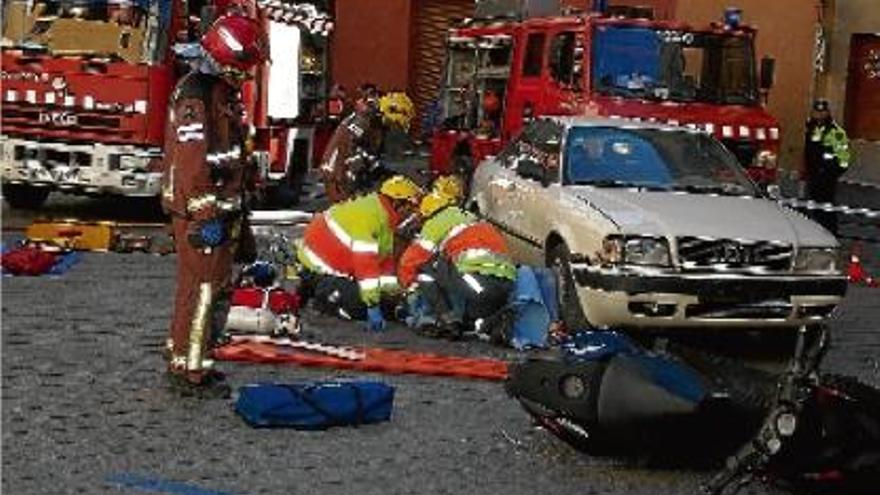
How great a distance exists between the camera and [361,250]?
32.2 ft

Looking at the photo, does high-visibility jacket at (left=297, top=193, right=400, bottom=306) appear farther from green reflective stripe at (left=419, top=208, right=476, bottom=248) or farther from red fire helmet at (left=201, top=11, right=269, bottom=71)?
red fire helmet at (left=201, top=11, right=269, bottom=71)

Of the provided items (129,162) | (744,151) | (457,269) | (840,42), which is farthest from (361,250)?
(840,42)

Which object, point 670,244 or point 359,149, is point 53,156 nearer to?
point 359,149

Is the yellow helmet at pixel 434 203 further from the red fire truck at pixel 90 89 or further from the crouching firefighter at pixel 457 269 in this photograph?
the red fire truck at pixel 90 89

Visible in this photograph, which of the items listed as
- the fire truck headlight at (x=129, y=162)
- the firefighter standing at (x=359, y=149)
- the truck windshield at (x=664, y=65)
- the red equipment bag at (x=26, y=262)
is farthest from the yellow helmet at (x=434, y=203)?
the fire truck headlight at (x=129, y=162)

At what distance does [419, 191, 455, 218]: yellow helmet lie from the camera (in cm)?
984

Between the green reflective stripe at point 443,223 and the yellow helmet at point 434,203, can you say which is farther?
the yellow helmet at point 434,203

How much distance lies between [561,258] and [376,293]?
121 cm

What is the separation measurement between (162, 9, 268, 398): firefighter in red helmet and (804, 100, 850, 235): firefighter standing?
1174 cm

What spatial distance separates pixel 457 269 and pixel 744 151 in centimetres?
565

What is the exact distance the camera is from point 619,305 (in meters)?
8.89

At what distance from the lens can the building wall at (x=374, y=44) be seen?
32375mm

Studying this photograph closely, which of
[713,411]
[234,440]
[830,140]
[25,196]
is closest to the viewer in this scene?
[713,411]

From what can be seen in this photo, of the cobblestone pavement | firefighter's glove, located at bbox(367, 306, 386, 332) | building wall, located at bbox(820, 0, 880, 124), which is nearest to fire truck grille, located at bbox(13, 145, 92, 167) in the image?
the cobblestone pavement
